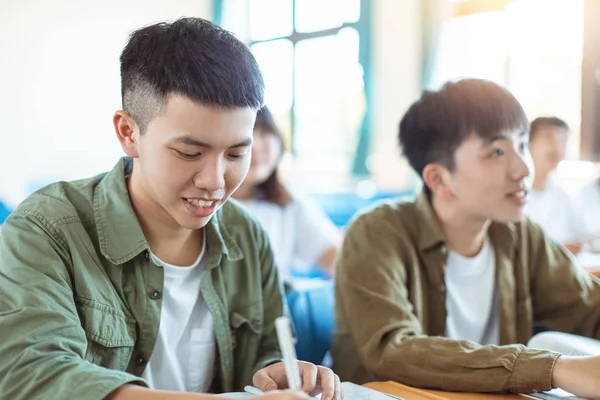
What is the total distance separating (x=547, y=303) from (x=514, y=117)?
420 mm

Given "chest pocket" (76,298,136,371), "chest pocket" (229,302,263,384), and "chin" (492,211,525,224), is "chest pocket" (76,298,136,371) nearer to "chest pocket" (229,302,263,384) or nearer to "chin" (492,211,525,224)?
"chest pocket" (229,302,263,384)

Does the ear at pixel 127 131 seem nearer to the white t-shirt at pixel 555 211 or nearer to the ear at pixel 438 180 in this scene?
the ear at pixel 438 180

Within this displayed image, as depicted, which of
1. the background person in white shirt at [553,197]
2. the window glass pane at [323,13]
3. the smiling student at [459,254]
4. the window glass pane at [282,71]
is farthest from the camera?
the window glass pane at [282,71]

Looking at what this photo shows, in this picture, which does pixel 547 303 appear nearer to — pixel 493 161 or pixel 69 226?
pixel 493 161

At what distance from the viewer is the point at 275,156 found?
2.51m

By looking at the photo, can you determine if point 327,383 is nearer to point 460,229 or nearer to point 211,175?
point 211,175

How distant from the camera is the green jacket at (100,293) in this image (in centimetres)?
80

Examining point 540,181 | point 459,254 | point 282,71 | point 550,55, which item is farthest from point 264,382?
point 282,71

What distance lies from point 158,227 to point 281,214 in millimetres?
1382

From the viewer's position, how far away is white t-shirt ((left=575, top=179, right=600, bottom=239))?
9.73ft

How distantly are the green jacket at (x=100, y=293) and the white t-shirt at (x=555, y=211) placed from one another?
204cm

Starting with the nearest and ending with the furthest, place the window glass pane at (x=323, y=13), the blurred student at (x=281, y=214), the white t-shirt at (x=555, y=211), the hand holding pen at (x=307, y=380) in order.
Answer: the hand holding pen at (x=307, y=380)
the blurred student at (x=281, y=214)
the white t-shirt at (x=555, y=211)
the window glass pane at (x=323, y=13)

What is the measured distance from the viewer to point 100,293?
0.96m

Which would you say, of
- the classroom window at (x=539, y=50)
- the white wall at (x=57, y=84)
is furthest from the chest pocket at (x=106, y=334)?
the white wall at (x=57, y=84)
